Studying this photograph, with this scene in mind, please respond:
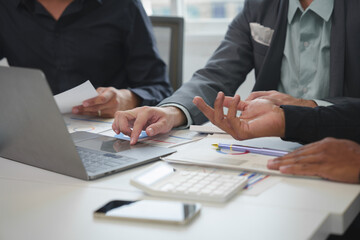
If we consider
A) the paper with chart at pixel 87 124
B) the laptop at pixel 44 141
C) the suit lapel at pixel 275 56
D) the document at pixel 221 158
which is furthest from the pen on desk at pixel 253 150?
the suit lapel at pixel 275 56

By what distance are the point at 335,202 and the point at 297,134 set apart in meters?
0.29

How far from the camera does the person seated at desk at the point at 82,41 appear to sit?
1.77 meters

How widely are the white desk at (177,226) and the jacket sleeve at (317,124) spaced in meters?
0.19

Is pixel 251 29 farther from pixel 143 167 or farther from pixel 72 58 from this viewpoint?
pixel 143 167

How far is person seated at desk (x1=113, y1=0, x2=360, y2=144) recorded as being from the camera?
4.02 feet

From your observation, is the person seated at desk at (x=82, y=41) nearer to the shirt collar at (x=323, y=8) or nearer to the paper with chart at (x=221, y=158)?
the shirt collar at (x=323, y=8)

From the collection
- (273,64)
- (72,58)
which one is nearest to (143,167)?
(273,64)

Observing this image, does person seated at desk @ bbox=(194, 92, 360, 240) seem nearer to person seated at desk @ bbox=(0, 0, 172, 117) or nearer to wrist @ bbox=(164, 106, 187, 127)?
wrist @ bbox=(164, 106, 187, 127)

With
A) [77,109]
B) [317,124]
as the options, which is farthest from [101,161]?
[77,109]

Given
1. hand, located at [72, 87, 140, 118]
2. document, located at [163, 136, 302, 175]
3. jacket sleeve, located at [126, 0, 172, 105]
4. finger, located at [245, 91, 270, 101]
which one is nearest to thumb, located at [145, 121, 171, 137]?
document, located at [163, 136, 302, 175]

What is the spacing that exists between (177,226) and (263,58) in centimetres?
99

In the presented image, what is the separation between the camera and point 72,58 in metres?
1.79

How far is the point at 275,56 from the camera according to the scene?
4.83 feet

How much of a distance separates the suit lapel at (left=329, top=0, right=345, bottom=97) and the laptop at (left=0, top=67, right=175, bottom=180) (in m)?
0.59
